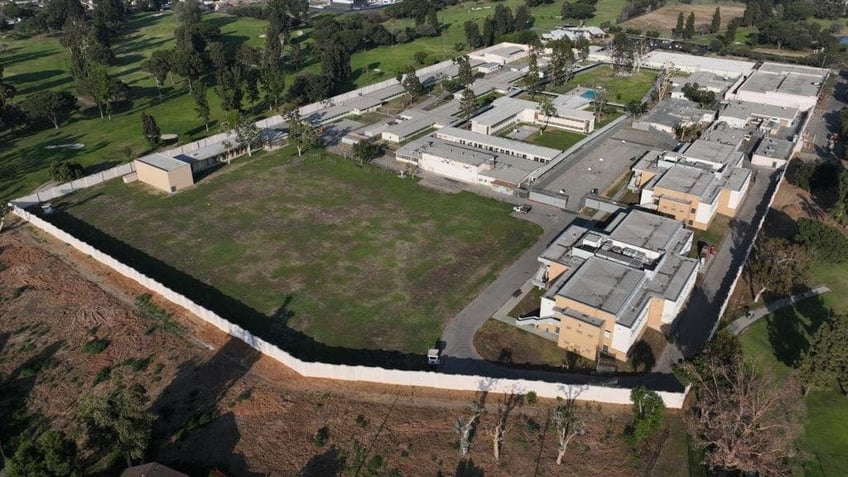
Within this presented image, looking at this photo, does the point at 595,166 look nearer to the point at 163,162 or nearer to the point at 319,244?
the point at 319,244

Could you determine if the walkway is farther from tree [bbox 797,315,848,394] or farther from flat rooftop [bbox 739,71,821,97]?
flat rooftop [bbox 739,71,821,97]

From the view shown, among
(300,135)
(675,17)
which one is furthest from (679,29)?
(300,135)

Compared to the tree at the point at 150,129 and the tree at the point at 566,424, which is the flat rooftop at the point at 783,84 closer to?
the tree at the point at 566,424

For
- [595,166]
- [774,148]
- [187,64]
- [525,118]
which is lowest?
[774,148]

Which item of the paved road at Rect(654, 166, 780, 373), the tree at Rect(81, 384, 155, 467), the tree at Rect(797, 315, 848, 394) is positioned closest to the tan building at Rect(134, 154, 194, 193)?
the tree at Rect(81, 384, 155, 467)

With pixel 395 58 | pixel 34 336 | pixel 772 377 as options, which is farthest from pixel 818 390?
pixel 395 58

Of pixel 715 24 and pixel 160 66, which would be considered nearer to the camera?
pixel 160 66
